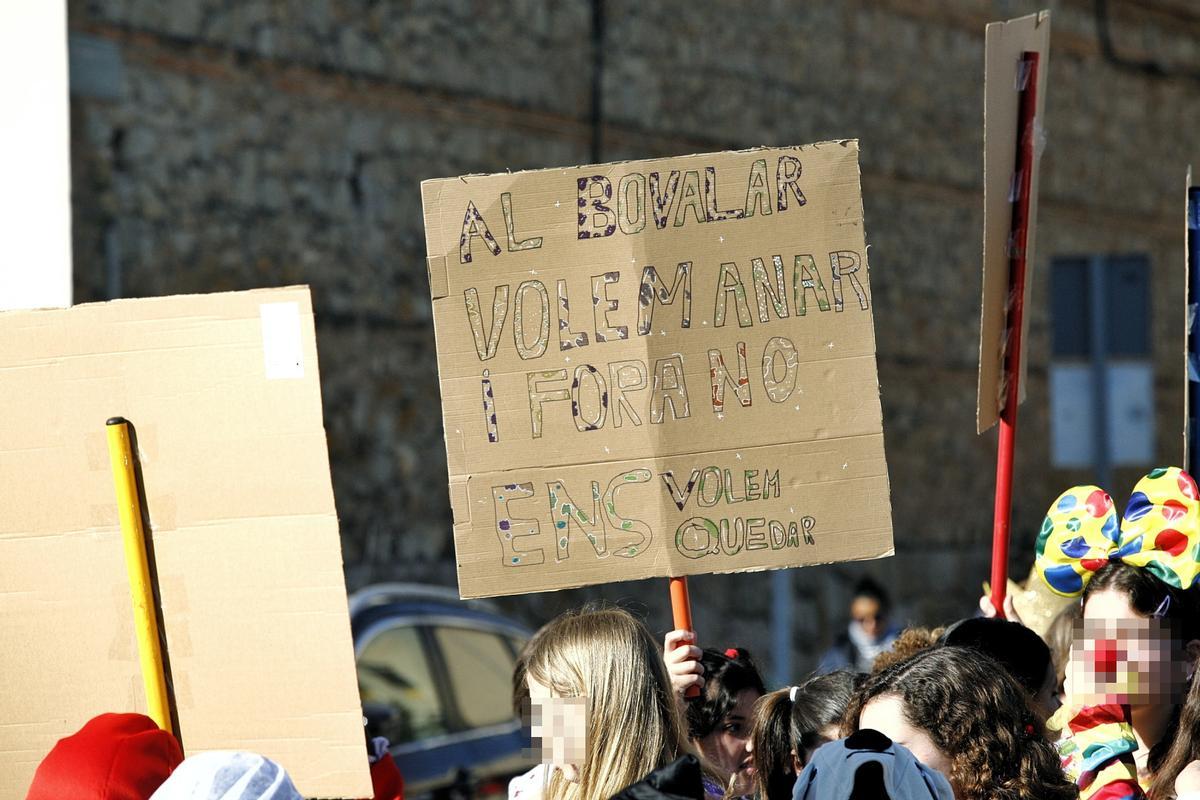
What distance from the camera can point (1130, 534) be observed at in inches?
122

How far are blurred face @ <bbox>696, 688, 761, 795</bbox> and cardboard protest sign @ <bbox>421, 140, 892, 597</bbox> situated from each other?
567mm

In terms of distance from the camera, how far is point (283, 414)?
118 inches

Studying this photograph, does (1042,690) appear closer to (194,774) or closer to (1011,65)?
(1011,65)

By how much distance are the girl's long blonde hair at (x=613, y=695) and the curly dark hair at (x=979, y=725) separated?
33cm

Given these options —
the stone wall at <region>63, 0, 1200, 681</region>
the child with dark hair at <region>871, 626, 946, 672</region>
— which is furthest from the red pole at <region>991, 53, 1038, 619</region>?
the stone wall at <region>63, 0, 1200, 681</region>

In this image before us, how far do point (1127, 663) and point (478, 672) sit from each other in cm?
468

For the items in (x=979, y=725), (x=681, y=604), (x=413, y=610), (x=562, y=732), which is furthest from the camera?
(x=413, y=610)

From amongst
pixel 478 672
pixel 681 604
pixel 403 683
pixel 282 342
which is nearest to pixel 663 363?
pixel 681 604

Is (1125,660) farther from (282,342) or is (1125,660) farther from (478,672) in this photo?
(478,672)

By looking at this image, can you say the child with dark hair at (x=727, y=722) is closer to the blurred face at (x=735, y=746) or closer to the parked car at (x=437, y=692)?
the blurred face at (x=735, y=746)

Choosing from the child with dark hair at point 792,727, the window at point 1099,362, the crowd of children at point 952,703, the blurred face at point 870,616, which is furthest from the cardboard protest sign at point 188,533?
the blurred face at point 870,616

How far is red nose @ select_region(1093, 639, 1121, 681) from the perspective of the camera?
114 inches

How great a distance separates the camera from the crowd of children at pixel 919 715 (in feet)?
7.62

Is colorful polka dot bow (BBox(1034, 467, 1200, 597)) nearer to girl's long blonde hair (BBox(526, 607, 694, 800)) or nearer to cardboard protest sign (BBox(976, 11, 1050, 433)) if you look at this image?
cardboard protest sign (BBox(976, 11, 1050, 433))
